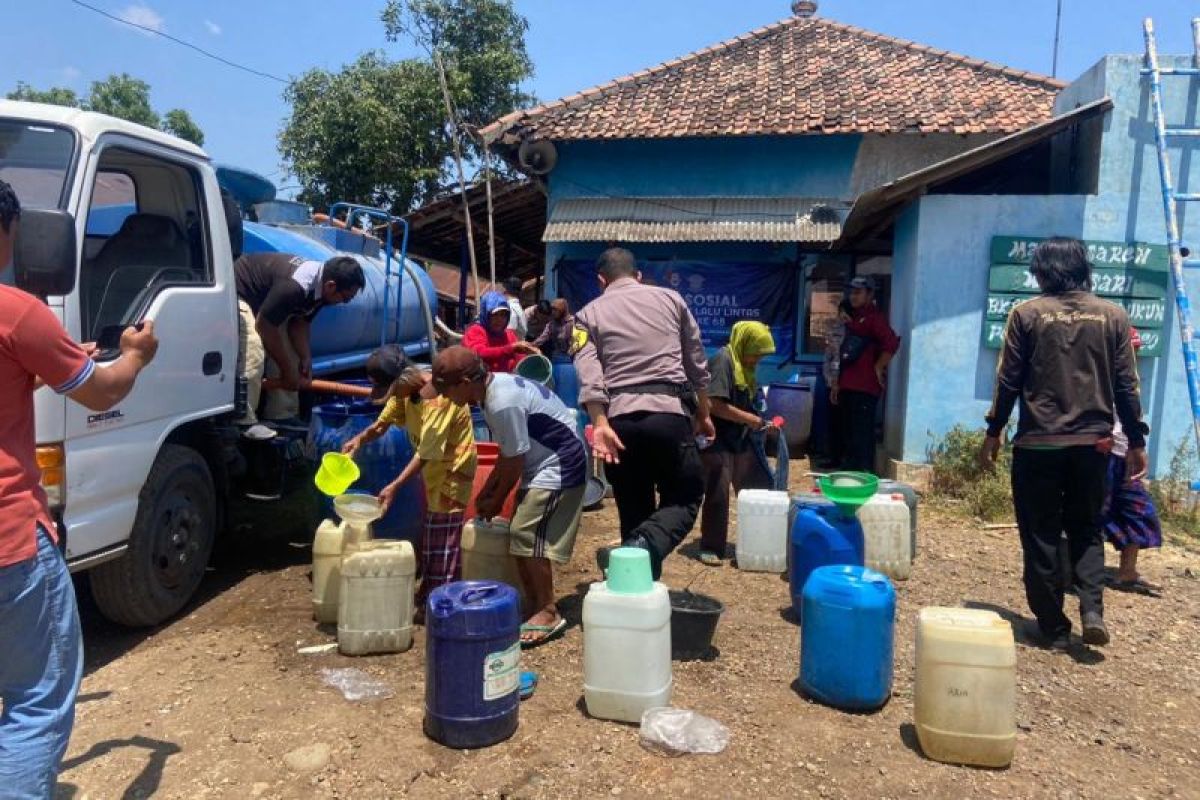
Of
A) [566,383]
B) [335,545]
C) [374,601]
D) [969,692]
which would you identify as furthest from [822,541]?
[566,383]

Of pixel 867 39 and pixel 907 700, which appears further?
pixel 867 39

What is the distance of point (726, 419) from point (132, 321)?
124 inches

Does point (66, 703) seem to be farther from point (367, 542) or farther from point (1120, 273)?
point (1120, 273)

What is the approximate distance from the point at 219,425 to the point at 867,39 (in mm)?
12104

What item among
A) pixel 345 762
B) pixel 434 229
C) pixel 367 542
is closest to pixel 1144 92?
pixel 367 542

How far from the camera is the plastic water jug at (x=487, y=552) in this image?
4.01 metres

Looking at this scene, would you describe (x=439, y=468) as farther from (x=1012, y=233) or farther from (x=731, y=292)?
(x=731, y=292)

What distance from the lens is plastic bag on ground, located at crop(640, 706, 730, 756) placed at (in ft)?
9.94

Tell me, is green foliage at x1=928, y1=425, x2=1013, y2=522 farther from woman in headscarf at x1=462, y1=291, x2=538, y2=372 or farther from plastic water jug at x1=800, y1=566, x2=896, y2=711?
plastic water jug at x1=800, y1=566, x2=896, y2=711

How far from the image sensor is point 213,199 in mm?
4500

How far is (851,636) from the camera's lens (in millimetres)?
3275

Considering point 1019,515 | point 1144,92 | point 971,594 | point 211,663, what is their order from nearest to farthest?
point 211,663 → point 1019,515 → point 971,594 → point 1144,92

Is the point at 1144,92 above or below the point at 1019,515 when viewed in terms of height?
above

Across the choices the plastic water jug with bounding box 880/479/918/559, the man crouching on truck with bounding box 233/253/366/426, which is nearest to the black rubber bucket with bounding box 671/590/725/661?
the plastic water jug with bounding box 880/479/918/559
